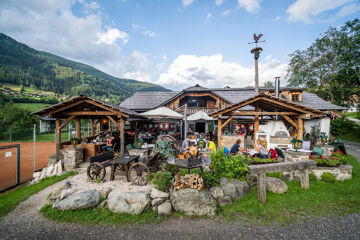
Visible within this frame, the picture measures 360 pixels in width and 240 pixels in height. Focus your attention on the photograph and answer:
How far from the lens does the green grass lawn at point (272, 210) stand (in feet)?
12.0

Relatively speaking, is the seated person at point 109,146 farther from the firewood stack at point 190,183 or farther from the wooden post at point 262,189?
the wooden post at point 262,189

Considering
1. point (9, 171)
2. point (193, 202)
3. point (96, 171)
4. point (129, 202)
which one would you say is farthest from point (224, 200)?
point (9, 171)

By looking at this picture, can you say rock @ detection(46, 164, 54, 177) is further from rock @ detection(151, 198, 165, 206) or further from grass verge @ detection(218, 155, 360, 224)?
grass verge @ detection(218, 155, 360, 224)

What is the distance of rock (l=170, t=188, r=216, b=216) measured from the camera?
12.5 feet

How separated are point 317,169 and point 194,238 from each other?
5.66 meters

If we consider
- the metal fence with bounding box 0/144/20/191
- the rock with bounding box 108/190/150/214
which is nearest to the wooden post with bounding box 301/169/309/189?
the rock with bounding box 108/190/150/214

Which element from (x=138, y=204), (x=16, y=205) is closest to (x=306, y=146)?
(x=138, y=204)

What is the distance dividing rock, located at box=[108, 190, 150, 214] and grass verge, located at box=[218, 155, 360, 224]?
→ 2.13 metres

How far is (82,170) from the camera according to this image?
6723 mm

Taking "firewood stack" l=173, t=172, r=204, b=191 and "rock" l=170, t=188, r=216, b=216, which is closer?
"rock" l=170, t=188, r=216, b=216

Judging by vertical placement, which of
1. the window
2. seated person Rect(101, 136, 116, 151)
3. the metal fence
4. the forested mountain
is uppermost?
the forested mountain

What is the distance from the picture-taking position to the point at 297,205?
414cm

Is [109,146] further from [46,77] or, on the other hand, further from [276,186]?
[46,77]

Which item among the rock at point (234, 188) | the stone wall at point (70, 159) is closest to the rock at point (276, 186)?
the rock at point (234, 188)
